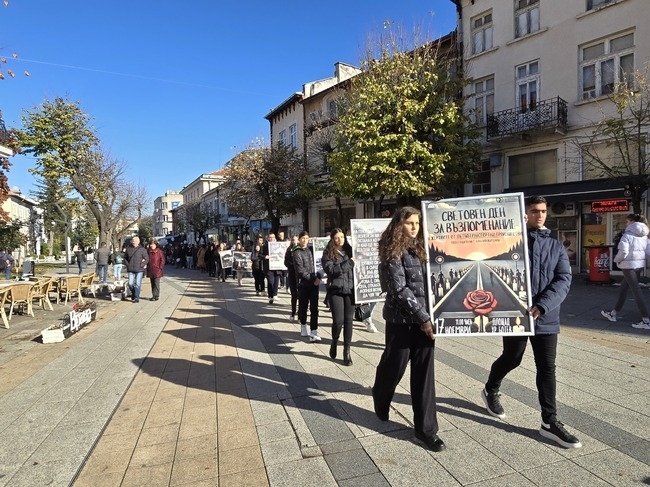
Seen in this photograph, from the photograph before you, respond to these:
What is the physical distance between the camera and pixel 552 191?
52.1 feet

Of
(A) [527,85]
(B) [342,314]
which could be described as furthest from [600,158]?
(B) [342,314]

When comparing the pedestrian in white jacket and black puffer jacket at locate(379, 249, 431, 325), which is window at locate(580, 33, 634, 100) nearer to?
the pedestrian in white jacket

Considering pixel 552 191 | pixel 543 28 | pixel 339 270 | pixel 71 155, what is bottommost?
pixel 339 270

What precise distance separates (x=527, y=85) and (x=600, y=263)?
8360 mm

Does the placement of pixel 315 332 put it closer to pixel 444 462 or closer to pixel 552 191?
pixel 444 462

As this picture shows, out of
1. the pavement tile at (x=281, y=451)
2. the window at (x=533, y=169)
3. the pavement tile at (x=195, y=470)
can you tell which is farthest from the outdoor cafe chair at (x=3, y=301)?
the window at (x=533, y=169)

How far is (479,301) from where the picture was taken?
3357 millimetres

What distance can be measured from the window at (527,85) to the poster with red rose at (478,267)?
628 inches

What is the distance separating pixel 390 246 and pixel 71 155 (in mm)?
15682

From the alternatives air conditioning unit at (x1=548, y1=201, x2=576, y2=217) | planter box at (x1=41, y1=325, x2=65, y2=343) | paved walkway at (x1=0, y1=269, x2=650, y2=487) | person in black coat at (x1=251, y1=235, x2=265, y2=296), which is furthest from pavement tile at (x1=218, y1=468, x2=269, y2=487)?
air conditioning unit at (x1=548, y1=201, x2=576, y2=217)

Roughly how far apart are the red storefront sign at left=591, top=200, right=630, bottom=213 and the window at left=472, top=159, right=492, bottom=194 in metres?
4.44

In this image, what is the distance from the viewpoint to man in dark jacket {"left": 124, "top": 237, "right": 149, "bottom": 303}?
12.3 m

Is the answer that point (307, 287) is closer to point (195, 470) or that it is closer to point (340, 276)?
point (340, 276)

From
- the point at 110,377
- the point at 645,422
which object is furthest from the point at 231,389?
the point at 645,422
